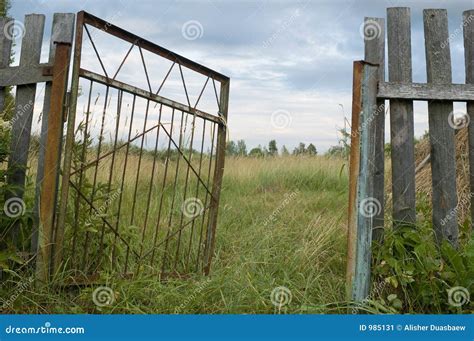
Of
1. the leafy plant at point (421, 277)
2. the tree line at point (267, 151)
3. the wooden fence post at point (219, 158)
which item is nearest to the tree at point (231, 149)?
the tree line at point (267, 151)

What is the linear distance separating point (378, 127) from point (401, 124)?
211 millimetres

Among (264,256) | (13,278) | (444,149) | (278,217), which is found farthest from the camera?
(278,217)

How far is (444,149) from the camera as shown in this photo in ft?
14.2

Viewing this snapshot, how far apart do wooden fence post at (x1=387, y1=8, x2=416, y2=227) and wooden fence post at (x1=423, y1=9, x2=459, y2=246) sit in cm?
20

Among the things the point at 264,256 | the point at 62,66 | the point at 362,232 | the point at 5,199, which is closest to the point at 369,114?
the point at 362,232

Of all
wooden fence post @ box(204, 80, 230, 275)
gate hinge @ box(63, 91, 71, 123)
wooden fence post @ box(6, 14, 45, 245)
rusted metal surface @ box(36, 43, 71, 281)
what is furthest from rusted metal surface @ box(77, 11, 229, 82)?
wooden fence post @ box(6, 14, 45, 245)

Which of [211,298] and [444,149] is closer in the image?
[211,298]

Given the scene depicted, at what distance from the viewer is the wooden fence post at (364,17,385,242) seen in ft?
13.6

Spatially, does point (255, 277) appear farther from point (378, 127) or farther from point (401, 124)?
point (401, 124)

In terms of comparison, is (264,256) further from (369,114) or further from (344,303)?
(369,114)

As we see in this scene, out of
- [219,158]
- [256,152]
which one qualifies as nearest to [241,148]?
[256,152]

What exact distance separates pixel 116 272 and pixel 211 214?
3.69 ft

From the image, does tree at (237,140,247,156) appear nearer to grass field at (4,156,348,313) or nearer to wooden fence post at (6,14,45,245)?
grass field at (4,156,348,313)

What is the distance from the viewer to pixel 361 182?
377cm
